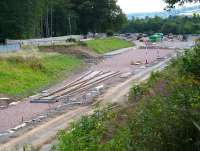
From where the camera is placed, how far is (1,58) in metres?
46.4

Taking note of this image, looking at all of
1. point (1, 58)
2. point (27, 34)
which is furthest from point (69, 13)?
point (1, 58)

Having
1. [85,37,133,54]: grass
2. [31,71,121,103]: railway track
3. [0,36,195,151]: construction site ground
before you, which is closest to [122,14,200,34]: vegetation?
[85,37,133,54]: grass

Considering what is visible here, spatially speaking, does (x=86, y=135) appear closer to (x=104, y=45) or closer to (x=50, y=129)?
(x=50, y=129)

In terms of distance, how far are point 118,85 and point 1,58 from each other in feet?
39.5

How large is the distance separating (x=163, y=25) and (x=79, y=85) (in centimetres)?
12486

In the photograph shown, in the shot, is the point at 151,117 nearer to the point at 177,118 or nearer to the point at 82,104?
the point at 177,118

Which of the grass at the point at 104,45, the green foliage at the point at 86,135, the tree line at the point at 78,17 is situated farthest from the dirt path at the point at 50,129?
the tree line at the point at 78,17

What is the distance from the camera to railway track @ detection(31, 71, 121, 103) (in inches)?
1371

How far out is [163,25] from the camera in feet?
534

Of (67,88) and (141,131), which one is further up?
(141,131)

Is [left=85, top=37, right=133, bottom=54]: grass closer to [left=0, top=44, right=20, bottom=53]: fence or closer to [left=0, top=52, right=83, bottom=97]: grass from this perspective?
[left=0, top=52, right=83, bottom=97]: grass

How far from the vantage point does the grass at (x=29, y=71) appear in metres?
38.1

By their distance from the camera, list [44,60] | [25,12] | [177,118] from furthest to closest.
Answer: [25,12] → [44,60] → [177,118]

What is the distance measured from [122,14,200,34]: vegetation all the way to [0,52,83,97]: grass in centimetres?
9595
